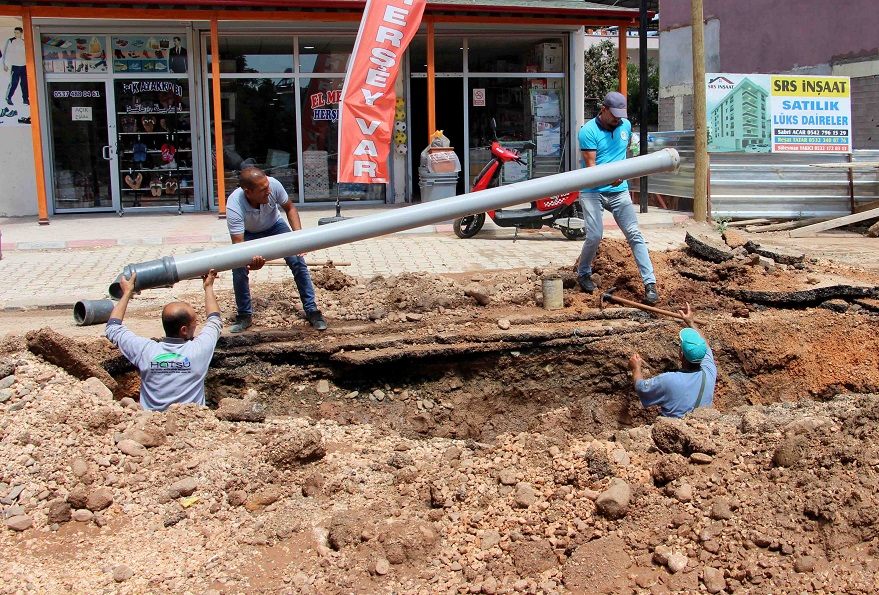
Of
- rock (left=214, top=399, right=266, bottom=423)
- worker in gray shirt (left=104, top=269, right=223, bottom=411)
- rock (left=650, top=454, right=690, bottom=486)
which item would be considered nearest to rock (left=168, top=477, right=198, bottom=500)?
rock (left=214, top=399, right=266, bottom=423)

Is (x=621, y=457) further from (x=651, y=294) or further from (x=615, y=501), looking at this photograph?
(x=651, y=294)

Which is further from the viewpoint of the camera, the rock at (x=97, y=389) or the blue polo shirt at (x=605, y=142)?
the blue polo shirt at (x=605, y=142)

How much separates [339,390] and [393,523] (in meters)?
2.81

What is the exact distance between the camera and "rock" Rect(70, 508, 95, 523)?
167 inches

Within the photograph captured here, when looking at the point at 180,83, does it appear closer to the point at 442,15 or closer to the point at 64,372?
the point at 442,15

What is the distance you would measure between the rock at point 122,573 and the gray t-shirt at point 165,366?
1696mm

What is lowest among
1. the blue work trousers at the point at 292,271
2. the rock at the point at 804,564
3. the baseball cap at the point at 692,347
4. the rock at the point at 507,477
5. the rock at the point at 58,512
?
the rock at the point at 804,564

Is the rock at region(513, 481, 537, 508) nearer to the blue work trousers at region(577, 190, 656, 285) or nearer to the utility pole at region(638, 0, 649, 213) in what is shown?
the blue work trousers at region(577, 190, 656, 285)

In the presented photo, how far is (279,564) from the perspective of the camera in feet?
13.0

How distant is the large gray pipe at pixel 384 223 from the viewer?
5.69 meters

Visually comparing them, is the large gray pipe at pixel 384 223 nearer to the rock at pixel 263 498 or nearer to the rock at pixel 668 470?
the rock at pixel 263 498

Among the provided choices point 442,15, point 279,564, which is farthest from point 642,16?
point 279,564

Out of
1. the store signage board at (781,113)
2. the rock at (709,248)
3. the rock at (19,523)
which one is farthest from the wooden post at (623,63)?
the rock at (19,523)

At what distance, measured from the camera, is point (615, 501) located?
13.2ft
